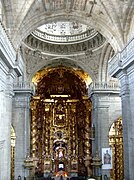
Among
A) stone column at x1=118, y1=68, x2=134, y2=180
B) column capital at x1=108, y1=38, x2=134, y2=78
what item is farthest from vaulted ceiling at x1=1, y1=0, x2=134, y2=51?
stone column at x1=118, y1=68, x2=134, y2=180

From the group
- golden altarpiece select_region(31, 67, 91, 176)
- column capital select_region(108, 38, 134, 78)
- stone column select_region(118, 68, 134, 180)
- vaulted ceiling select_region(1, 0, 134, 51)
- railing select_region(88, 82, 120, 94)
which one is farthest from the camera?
golden altarpiece select_region(31, 67, 91, 176)

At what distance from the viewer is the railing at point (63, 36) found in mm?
28844

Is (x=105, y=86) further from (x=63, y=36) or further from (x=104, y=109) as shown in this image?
(x=63, y=36)

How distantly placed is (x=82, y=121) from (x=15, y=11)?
61.6ft

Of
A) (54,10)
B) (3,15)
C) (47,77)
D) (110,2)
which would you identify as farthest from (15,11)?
(47,77)

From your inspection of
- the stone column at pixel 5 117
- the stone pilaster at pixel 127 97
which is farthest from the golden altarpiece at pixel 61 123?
the stone column at pixel 5 117

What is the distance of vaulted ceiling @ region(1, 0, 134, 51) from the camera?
1875 centimetres

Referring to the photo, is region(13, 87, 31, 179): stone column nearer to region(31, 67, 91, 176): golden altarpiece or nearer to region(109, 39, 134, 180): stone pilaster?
region(31, 67, 91, 176): golden altarpiece

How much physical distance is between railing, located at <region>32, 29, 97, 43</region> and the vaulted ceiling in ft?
24.7

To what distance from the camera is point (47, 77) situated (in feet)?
115

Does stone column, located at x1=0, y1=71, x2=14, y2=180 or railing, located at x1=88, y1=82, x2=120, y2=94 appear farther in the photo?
railing, located at x1=88, y1=82, x2=120, y2=94

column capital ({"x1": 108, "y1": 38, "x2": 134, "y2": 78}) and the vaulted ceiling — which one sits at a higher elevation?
the vaulted ceiling

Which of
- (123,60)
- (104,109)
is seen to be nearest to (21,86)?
(104,109)

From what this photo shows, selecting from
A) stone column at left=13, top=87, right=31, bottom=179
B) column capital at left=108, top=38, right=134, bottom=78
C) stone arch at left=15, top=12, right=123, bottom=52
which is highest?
stone arch at left=15, top=12, right=123, bottom=52
